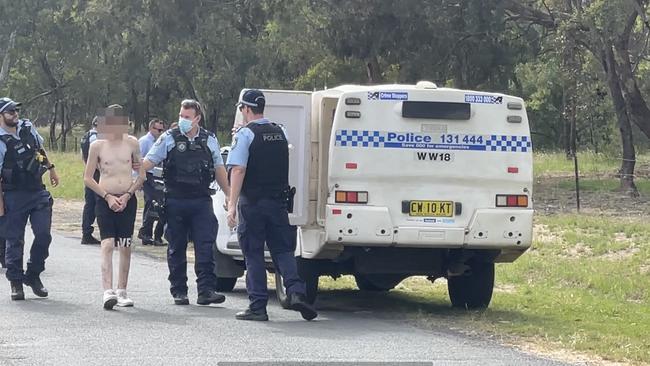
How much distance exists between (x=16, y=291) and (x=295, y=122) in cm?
318

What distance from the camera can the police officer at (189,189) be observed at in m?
11.0

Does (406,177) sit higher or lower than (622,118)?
lower

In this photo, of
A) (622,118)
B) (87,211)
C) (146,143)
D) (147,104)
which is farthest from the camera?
(147,104)

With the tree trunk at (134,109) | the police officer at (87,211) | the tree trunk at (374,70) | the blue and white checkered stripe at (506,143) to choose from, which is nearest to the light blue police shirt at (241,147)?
the blue and white checkered stripe at (506,143)

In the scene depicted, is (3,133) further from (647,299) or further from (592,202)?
(592,202)

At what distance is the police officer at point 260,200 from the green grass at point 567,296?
141 cm

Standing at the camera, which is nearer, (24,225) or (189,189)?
(189,189)

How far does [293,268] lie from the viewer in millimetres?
10531

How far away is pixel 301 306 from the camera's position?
10398mm

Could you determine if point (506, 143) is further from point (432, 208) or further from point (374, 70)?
point (374, 70)

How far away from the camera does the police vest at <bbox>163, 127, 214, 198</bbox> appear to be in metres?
10.9

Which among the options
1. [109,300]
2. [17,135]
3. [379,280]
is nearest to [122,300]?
[109,300]

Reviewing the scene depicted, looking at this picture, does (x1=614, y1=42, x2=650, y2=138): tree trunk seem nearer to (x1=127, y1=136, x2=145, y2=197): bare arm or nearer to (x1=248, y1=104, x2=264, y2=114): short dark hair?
(x1=127, y1=136, x2=145, y2=197): bare arm

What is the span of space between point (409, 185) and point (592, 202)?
61.4 ft
